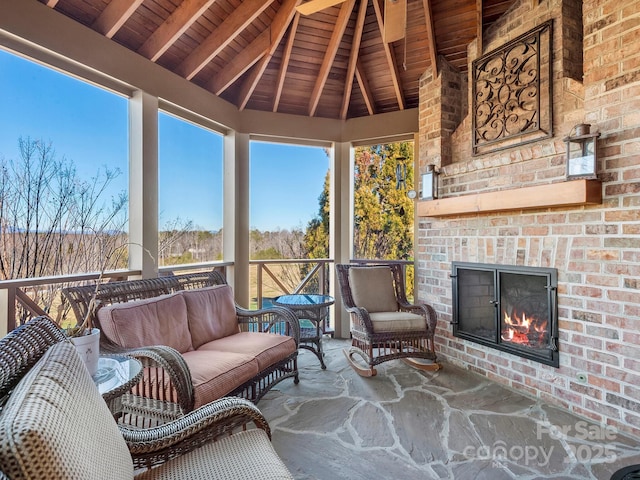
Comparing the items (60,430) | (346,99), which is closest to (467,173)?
(346,99)

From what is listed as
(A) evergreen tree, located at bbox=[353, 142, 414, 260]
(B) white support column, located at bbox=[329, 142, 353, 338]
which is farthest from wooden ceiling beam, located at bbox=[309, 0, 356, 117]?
(A) evergreen tree, located at bbox=[353, 142, 414, 260]

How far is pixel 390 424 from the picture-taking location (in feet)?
8.34

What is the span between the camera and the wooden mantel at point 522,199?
8.18 ft

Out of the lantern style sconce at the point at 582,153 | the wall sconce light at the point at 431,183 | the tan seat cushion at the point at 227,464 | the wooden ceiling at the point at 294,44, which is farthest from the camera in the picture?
the wall sconce light at the point at 431,183

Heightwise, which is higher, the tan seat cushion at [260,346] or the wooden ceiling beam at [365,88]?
the wooden ceiling beam at [365,88]

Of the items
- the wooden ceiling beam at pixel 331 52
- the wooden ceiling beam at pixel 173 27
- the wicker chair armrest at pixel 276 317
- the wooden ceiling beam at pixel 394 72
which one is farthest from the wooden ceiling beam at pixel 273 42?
the wicker chair armrest at pixel 276 317

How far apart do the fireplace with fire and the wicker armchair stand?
8.08 ft

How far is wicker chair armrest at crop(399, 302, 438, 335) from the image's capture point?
3596 mm

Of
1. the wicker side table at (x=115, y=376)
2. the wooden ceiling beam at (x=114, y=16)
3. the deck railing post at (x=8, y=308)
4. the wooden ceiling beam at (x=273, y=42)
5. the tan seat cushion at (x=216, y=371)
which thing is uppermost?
the wooden ceiling beam at (x=273, y=42)

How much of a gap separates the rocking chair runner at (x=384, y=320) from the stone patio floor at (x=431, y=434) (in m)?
0.28

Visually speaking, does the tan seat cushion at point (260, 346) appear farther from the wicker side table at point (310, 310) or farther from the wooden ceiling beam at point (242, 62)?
the wooden ceiling beam at point (242, 62)

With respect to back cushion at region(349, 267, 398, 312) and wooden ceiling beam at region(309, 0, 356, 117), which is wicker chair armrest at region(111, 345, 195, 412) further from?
wooden ceiling beam at region(309, 0, 356, 117)

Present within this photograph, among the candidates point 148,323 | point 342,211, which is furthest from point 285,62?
point 148,323

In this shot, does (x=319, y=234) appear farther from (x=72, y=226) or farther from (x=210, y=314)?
(x=72, y=226)
